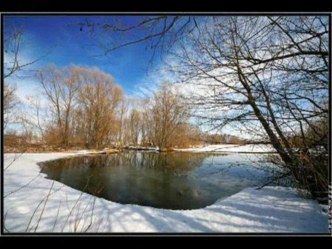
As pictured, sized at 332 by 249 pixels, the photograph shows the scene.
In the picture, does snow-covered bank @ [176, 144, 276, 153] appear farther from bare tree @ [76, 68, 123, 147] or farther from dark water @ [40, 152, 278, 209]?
bare tree @ [76, 68, 123, 147]

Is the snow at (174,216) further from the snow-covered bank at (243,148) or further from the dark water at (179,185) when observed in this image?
the snow-covered bank at (243,148)

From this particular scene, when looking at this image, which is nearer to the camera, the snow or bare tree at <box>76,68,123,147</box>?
the snow

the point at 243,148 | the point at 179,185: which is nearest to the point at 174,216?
the point at 243,148

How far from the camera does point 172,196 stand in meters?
4.68

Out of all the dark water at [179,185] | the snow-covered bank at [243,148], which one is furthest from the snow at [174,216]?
the snow-covered bank at [243,148]

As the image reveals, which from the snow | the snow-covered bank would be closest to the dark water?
the snow-covered bank

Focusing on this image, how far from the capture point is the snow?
7.41 feet

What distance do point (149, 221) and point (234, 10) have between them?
7.44 feet

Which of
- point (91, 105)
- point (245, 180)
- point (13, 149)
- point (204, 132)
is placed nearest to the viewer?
point (13, 149)

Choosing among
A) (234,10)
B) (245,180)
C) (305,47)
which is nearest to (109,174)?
(245,180)

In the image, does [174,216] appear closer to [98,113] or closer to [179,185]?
[179,185]

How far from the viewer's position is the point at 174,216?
9.48ft

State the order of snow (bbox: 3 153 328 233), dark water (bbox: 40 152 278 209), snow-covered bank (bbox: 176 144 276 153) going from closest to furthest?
snow (bbox: 3 153 328 233) → snow-covered bank (bbox: 176 144 276 153) → dark water (bbox: 40 152 278 209)
